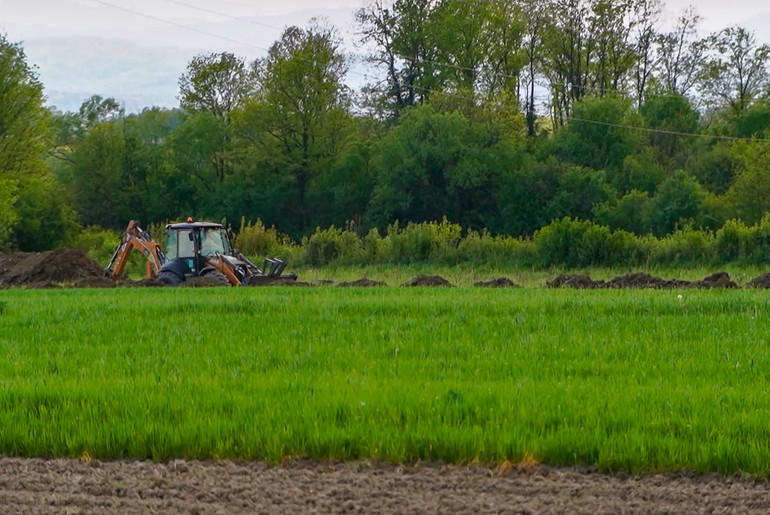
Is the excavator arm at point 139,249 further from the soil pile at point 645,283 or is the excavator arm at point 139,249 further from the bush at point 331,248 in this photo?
the bush at point 331,248

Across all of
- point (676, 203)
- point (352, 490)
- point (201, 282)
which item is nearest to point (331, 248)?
point (201, 282)

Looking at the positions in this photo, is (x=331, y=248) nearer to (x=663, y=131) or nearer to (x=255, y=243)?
(x=255, y=243)

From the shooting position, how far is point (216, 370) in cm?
1081

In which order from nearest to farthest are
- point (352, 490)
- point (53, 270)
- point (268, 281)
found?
point (352, 490) → point (268, 281) → point (53, 270)

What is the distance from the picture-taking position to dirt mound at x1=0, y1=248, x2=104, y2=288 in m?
36.8

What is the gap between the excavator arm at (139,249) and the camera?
31.0 metres

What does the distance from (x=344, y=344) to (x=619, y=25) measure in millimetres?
62383

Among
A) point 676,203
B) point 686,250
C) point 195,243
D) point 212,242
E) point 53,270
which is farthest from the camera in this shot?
point 676,203

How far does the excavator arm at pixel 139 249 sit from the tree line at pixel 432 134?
27.4 m

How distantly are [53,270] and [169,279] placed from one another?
10588 millimetres

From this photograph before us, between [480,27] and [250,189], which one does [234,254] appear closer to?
[250,189]

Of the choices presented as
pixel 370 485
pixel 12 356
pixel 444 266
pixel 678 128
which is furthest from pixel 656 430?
pixel 678 128

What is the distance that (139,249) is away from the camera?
32625 mm

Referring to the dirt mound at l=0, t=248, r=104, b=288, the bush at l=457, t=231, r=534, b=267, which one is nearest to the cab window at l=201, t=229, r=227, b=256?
the dirt mound at l=0, t=248, r=104, b=288
